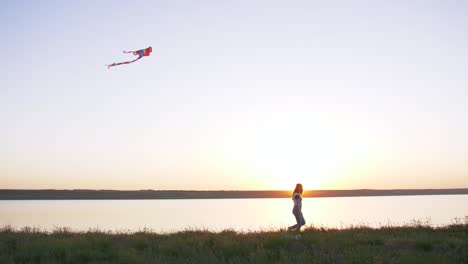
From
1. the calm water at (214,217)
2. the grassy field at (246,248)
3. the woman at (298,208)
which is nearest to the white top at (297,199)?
the woman at (298,208)

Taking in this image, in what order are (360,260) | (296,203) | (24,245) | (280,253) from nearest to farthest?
(360,260)
(280,253)
(24,245)
(296,203)

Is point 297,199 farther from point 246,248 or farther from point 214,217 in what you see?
point 214,217

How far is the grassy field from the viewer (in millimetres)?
13039

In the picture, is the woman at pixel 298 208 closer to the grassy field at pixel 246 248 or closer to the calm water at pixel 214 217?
the grassy field at pixel 246 248

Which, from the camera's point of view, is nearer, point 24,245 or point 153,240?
point 24,245

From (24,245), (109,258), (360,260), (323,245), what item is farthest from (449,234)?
(24,245)

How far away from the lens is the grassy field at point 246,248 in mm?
13039

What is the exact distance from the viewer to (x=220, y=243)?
15734mm

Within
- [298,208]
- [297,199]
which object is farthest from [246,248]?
[297,199]

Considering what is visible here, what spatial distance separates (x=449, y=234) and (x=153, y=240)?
30.7 ft

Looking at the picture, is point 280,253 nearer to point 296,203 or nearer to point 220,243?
point 220,243

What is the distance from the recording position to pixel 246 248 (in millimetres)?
14781

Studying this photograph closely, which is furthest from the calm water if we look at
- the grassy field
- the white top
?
the grassy field

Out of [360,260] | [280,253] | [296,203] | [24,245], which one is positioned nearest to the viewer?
[360,260]
